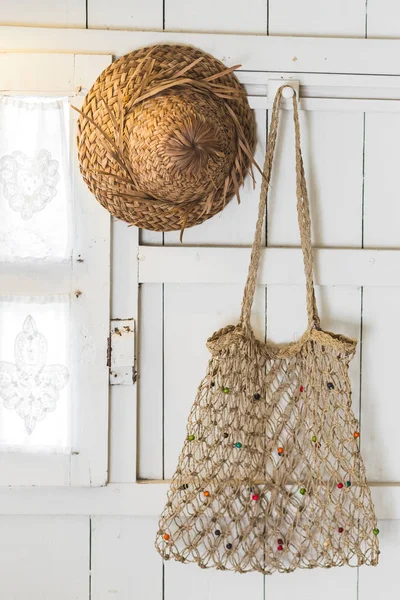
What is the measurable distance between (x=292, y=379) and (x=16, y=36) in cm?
69

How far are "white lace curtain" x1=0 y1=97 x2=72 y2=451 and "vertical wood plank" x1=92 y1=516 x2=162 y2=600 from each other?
0.17m

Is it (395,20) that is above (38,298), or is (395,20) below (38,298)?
above

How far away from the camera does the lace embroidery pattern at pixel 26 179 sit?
91 centimetres

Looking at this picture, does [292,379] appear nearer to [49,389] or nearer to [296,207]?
[296,207]

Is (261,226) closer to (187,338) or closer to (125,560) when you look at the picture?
(187,338)

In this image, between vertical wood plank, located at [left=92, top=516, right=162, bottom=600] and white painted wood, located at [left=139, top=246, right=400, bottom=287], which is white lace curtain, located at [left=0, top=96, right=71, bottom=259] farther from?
vertical wood plank, located at [left=92, top=516, right=162, bottom=600]

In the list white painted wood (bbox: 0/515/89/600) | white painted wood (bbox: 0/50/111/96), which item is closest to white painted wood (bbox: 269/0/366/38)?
white painted wood (bbox: 0/50/111/96)

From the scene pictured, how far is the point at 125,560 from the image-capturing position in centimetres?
97

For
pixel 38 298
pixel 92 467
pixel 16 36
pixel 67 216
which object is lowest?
pixel 92 467

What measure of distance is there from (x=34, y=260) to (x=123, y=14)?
0.41m

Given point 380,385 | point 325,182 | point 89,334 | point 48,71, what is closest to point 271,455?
point 380,385

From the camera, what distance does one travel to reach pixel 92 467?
92 centimetres

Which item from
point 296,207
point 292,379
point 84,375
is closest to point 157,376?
point 84,375

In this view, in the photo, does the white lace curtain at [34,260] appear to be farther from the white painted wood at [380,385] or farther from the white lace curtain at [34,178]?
the white painted wood at [380,385]
